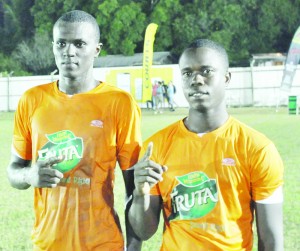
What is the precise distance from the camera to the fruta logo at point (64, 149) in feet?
11.4

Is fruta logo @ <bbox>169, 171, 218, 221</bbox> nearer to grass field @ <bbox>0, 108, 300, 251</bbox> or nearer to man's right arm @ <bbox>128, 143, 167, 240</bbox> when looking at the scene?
man's right arm @ <bbox>128, 143, 167, 240</bbox>

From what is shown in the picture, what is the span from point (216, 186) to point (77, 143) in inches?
31.3

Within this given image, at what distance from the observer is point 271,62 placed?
47.3m

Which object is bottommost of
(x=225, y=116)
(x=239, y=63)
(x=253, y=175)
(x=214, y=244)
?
(x=239, y=63)

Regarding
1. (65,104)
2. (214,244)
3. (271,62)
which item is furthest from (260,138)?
(271,62)

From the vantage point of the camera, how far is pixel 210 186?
3.21 metres

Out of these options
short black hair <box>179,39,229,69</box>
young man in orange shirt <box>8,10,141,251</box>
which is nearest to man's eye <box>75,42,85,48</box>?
young man in orange shirt <box>8,10,141,251</box>

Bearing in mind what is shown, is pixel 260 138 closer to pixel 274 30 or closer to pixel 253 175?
pixel 253 175

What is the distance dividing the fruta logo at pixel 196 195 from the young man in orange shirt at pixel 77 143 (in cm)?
42

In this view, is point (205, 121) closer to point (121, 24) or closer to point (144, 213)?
point (144, 213)

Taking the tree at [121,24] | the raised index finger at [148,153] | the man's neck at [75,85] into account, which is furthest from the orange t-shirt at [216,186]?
the tree at [121,24]

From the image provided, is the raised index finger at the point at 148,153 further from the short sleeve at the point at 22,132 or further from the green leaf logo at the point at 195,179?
the short sleeve at the point at 22,132

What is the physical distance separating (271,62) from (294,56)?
18.5m

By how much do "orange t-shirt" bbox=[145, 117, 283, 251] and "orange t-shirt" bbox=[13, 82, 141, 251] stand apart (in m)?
0.35
